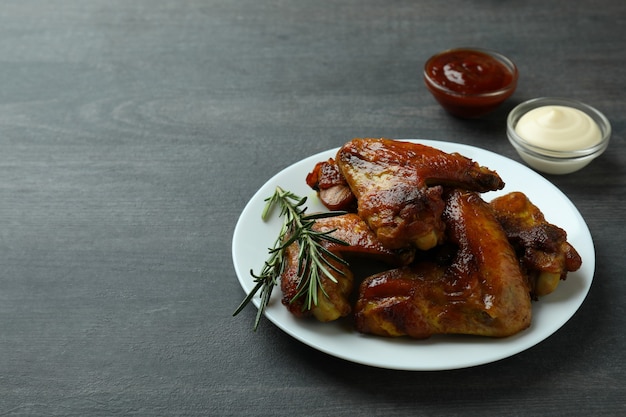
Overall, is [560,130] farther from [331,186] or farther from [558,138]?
[331,186]

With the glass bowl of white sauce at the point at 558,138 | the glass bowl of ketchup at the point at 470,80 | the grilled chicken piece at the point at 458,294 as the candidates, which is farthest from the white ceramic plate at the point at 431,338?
the glass bowl of ketchup at the point at 470,80

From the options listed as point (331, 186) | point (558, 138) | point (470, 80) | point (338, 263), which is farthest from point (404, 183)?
point (470, 80)

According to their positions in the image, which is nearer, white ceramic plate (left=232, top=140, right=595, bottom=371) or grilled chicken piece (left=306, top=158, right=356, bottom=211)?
white ceramic plate (left=232, top=140, right=595, bottom=371)

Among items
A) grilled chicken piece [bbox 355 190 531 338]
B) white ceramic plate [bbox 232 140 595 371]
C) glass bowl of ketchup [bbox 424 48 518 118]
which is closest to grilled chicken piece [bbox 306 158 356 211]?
white ceramic plate [bbox 232 140 595 371]

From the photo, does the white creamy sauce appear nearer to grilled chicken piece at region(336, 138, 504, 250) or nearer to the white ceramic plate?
the white ceramic plate

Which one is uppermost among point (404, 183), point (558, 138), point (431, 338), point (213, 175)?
point (404, 183)

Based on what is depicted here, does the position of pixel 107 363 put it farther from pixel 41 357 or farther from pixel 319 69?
pixel 319 69
